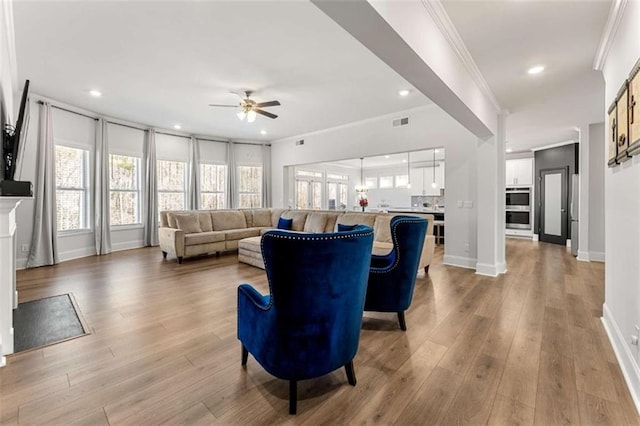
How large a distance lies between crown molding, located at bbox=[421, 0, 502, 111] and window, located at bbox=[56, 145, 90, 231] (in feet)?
22.2

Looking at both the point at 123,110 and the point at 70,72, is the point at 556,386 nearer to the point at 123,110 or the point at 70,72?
the point at 70,72

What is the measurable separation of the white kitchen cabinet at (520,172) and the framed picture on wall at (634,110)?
778 cm

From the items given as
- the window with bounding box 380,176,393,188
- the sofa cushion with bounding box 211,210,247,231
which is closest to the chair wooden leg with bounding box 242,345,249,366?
the sofa cushion with bounding box 211,210,247,231

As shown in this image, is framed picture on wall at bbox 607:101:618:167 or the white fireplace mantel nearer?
the white fireplace mantel

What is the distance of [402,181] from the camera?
11.8 meters

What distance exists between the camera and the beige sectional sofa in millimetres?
4965

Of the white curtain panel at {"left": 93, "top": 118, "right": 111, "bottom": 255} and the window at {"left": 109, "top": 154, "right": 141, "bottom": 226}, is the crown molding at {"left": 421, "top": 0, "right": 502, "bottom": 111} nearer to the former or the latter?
the white curtain panel at {"left": 93, "top": 118, "right": 111, "bottom": 255}

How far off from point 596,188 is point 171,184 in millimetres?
9518

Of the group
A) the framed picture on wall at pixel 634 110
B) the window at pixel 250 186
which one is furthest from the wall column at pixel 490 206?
the window at pixel 250 186

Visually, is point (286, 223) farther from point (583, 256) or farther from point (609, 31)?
point (583, 256)

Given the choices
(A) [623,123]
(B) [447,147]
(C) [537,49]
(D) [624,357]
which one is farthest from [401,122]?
(D) [624,357]

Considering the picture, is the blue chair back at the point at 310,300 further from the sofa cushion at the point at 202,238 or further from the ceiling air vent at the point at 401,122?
the ceiling air vent at the point at 401,122

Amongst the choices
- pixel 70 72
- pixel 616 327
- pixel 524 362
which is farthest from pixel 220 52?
pixel 616 327

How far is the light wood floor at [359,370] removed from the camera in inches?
63.8
